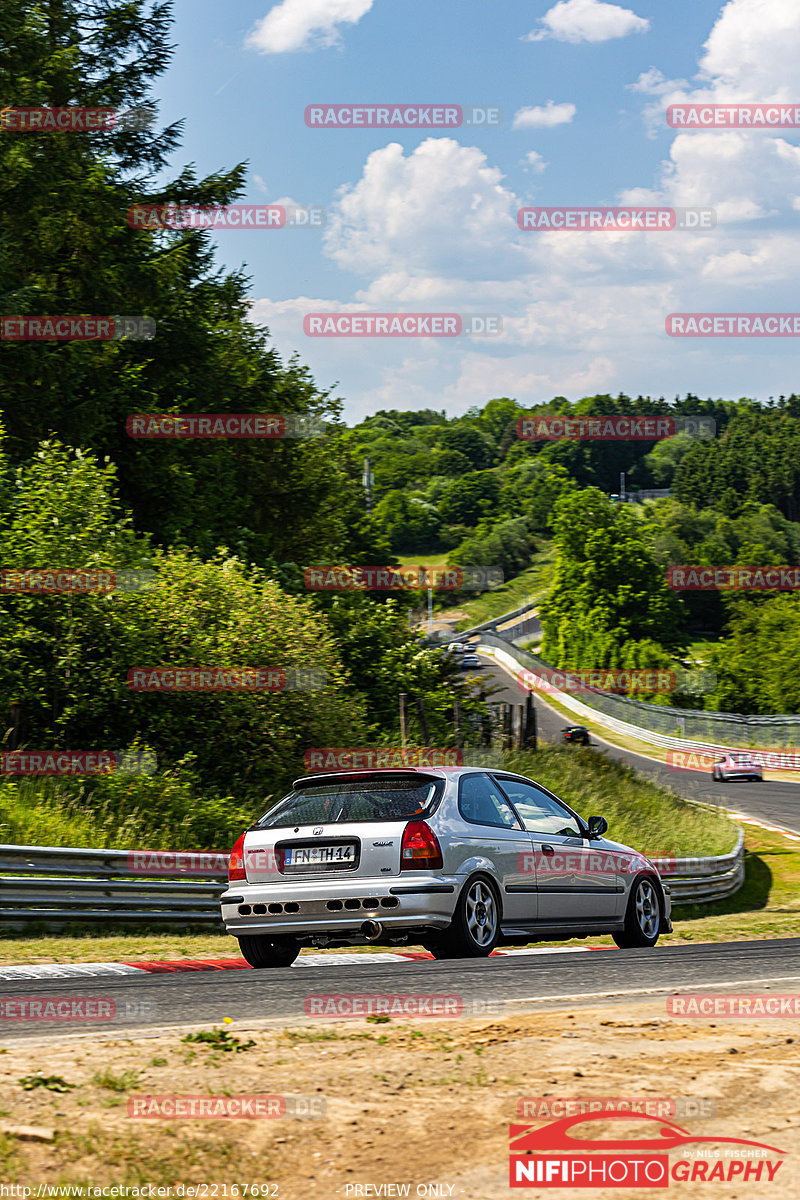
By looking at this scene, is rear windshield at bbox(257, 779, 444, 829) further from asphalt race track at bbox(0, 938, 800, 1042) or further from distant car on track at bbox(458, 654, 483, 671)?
distant car on track at bbox(458, 654, 483, 671)

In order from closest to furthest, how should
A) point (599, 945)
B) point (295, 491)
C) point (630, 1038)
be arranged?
point (630, 1038), point (599, 945), point (295, 491)

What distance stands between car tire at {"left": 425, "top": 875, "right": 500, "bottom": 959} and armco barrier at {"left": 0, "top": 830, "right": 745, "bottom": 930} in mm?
4767

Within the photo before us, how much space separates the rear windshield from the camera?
8969 mm

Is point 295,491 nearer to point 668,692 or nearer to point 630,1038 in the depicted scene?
point 630,1038

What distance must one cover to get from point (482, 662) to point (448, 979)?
327ft

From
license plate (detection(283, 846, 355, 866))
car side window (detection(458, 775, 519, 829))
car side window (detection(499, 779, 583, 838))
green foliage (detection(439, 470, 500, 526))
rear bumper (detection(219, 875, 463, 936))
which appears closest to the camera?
rear bumper (detection(219, 875, 463, 936))

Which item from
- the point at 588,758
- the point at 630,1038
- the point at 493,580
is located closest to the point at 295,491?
the point at 588,758

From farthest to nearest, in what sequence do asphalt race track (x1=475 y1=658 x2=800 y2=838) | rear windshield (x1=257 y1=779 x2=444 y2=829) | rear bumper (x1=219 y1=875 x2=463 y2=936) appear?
asphalt race track (x1=475 y1=658 x2=800 y2=838) < rear windshield (x1=257 y1=779 x2=444 y2=829) < rear bumper (x1=219 y1=875 x2=463 y2=936)

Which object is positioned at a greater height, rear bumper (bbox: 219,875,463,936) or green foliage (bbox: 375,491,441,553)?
green foliage (bbox: 375,491,441,553)

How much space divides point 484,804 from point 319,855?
1.39 meters

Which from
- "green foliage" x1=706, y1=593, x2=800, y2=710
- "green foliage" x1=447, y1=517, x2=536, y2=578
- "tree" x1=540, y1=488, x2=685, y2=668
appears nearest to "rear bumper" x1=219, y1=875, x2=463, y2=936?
"green foliage" x1=706, y1=593, x2=800, y2=710

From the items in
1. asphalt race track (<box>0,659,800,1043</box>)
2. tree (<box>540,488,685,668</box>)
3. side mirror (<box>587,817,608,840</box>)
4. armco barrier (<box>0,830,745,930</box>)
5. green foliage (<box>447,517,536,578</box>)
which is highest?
green foliage (<box>447,517,536,578</box>)

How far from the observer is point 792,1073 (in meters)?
5.08

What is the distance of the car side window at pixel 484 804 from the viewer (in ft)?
30.5
